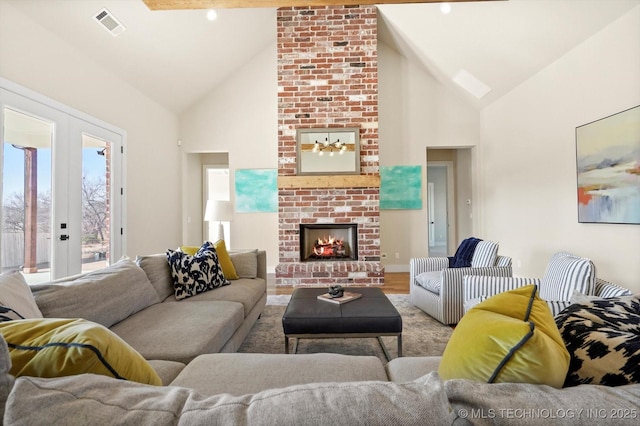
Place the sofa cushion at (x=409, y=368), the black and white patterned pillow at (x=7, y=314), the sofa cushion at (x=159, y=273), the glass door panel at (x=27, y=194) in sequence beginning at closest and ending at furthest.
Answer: the black and white patterned pillow at (x=7, y=314) < the sofa cushion at (x=409, y=368) < the sofa cushion at (x=159, y=273) < the glass door panel at (x=27, y=194)

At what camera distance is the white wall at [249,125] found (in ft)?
18.4

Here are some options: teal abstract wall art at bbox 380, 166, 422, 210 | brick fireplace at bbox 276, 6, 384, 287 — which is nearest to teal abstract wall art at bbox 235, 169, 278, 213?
brick fireplace at bbox 276, 6, 384, 287

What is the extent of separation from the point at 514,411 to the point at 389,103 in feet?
18.4

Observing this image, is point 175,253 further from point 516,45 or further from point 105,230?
point 516,45

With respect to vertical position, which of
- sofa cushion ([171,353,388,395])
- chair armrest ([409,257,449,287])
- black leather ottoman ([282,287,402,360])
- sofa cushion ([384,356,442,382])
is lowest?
black leather ottoman ([282,287,402,360])

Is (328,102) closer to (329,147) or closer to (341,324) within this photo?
(329,147)

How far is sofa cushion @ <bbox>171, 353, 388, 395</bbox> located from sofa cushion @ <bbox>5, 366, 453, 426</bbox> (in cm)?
56

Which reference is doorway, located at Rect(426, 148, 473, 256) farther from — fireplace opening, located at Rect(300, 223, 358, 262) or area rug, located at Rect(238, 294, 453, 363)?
area rug, located at Rect(238, 294, 453, 363)

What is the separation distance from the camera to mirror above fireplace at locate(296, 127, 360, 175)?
15.9 feet

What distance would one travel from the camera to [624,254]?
2824 millimetres

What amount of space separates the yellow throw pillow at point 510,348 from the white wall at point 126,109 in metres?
3.76

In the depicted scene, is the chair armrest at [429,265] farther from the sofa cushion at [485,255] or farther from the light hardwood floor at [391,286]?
the light hardwood floor at [391,286]

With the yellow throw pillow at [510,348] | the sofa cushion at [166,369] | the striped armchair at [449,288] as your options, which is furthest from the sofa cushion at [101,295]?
the striped armchair at [449,288]

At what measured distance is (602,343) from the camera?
0.85 meters
